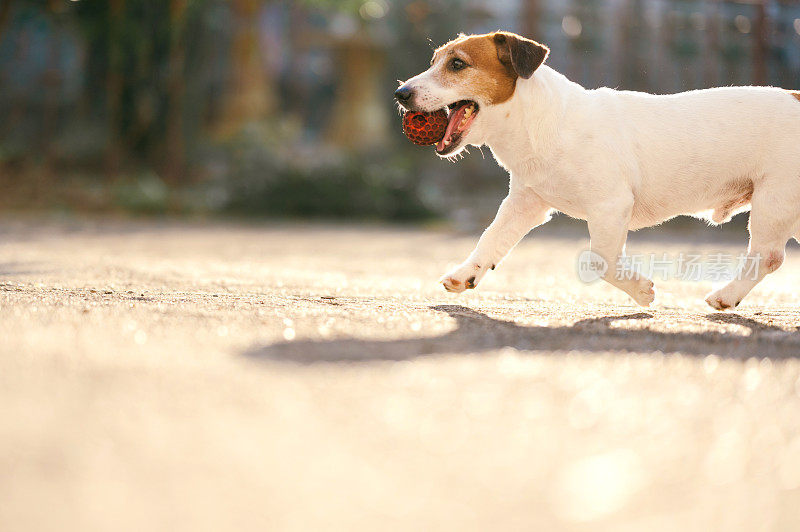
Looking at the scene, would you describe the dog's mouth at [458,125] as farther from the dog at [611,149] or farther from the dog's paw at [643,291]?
the dog's paw at [643,291]

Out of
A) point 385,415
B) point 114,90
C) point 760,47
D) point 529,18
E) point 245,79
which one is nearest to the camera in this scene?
point 385,415

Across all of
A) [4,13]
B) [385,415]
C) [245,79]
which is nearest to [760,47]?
[245,79]

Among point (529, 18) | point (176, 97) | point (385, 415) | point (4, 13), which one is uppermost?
point (529, 18)

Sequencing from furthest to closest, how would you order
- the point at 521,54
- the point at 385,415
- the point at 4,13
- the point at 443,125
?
the point at 4,13, the point at 443,125, the point at 521,54, the point at 385,415

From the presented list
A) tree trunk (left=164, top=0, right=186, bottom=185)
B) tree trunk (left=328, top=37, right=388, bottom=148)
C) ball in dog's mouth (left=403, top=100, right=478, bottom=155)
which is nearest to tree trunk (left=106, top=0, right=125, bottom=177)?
tree trunk (left=164, top=0, right=186, bottom=185)

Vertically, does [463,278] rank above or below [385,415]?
above

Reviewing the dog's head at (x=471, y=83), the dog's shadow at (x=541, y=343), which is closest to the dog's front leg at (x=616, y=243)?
the dog's shadow at (x=541, y=343)

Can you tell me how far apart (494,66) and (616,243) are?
0.85m

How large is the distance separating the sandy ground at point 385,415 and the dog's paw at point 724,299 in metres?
0.13

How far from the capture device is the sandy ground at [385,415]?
4.20 ft

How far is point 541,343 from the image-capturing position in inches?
98.0

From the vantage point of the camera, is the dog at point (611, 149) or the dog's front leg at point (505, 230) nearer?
the dog at point (611, 149)

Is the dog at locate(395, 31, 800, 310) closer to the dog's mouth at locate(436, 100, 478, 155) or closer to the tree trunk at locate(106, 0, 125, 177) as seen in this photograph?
the dog's mouth at locate(436, 100, 478, 155)

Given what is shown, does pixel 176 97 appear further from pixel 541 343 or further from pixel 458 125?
pixel 541 343
